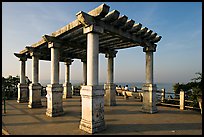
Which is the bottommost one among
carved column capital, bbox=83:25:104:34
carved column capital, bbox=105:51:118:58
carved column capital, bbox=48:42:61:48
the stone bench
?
the stone bench

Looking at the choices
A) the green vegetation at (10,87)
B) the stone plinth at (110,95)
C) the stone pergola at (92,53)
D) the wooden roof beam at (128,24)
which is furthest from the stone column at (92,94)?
the green vegetation at (10,87)

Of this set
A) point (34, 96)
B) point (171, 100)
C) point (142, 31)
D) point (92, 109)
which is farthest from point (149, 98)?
point (34, 96)

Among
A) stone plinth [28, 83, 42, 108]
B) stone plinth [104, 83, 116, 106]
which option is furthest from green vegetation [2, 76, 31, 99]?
stone plinth [104, 83, 116, 106]

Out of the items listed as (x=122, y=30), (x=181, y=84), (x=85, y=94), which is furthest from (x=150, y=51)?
(x=85, y=94)

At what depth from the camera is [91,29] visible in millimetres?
7641

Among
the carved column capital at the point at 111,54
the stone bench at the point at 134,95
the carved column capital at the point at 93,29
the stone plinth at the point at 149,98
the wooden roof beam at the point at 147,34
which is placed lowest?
the stone bench at the point at 134,95

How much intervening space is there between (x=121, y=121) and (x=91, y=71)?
10.9 ft

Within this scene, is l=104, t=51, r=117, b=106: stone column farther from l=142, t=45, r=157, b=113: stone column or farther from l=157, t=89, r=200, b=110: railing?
l=157, t=89, r=200, b=110: railing

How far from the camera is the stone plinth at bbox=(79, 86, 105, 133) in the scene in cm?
734

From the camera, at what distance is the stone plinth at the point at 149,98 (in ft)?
37.5

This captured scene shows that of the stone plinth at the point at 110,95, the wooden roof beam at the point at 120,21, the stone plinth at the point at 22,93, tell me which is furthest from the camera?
the stone plinth at the point at 22,93

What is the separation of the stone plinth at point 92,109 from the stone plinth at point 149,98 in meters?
4.86

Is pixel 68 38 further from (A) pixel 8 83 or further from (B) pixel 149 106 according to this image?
(A) pixel 8 83

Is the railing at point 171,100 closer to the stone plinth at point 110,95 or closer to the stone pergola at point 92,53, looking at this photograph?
the stone pergola at point 92,53
